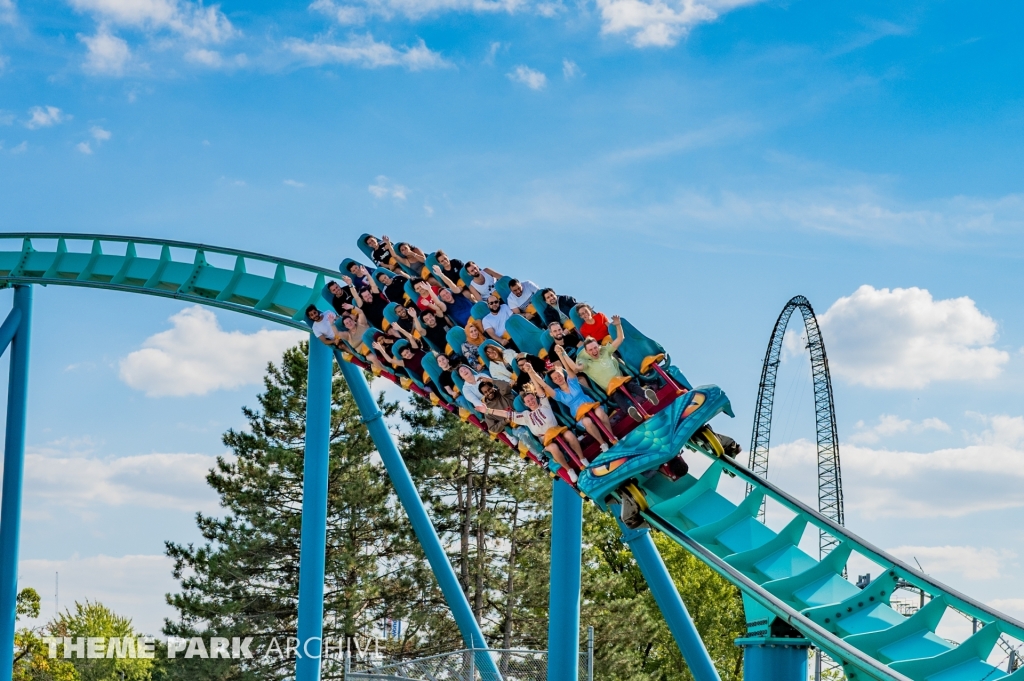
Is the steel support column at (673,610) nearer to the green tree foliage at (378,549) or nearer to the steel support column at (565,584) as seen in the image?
the steel support column at (565,584)

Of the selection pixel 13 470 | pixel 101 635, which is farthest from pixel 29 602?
pixel 13 470

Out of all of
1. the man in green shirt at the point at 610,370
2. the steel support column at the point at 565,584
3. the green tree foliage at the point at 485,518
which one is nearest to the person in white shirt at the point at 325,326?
the steel support column at the point at 565,584

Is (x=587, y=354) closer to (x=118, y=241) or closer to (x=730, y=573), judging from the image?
(x=730, y=573)

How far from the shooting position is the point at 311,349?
9258mm

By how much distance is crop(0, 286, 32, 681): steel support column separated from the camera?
977 cm

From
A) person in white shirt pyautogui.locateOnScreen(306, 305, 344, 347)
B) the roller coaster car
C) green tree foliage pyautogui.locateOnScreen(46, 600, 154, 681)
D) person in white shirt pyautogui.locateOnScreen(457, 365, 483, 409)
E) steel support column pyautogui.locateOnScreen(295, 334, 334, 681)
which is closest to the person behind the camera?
the roller coaster car

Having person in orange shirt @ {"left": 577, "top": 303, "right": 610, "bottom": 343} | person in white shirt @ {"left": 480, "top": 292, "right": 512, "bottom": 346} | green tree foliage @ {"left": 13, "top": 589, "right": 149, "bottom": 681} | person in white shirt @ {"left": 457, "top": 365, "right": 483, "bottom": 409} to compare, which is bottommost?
green tree foliage @ {"left": 13, "top": 589, "right": 149, "bottom": 681}

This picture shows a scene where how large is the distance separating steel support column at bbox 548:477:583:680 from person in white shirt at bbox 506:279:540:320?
3.79 ft

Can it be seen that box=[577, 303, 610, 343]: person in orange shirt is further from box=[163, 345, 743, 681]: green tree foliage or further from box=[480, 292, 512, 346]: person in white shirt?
box=[163, 345, 743, 681]: green tree foliage

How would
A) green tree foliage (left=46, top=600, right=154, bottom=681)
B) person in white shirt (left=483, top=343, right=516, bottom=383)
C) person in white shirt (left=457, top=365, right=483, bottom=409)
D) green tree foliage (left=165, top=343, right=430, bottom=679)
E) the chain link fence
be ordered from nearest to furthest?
person in white shirt (left=483, top=343, right=516, bottom=383) < person in white shirt (left=457, top=365, right=483, bottom=409) < the chain link fence < green tree foliage (left=165, top=343, right=430, bottom=679) < green tree foliage (left=46, top=600, right=154, bottom=681)

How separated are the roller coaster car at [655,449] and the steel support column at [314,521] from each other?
3022mm

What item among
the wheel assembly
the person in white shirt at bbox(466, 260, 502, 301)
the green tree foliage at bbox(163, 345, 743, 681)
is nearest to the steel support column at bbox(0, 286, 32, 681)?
the person in white shirt at bbox(466, 260, 502, 301)

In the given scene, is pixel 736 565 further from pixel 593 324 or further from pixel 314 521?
pixel 314 521

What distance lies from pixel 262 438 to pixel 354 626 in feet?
11.7
